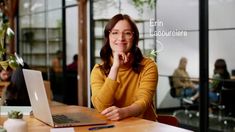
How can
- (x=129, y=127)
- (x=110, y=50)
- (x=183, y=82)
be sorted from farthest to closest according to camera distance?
1. (x=183, y=82)
2. (x=110, y=50)
3. (x=129, y=127)

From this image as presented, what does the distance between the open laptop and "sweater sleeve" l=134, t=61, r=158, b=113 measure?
30 centimetres

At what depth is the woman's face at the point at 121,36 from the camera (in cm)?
222

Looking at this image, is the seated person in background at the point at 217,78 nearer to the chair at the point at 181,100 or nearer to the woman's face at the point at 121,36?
the chair at the point at 181,100

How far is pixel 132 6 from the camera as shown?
19.4 feet

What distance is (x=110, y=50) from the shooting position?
2332 millimetres

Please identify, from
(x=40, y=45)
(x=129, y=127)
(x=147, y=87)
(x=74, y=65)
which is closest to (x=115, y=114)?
(x=129, y=127)

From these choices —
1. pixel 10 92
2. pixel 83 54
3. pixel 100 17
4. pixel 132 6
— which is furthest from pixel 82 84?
pixel 10 92

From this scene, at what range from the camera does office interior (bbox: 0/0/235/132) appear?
4543mm

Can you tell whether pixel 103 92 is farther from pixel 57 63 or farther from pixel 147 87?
pixel 57 63

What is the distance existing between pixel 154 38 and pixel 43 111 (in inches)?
147

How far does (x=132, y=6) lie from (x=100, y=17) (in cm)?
108

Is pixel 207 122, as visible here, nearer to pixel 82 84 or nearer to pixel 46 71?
pixel 82 84

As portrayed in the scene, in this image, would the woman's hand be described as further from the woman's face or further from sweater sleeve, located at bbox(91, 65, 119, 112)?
the woman's face

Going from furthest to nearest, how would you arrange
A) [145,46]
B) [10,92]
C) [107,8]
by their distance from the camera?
[107,8]
[145,46]
[10,92]
